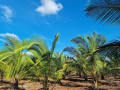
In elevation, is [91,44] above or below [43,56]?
above

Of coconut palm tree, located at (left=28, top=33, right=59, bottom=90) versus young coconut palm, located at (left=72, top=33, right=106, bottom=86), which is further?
young coconut palm, located at (left=72, top=33, right=106, bottom=86)

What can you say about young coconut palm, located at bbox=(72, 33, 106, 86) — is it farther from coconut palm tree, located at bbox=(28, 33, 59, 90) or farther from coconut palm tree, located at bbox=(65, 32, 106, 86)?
coconut palm tree, located at bbox=(28, 33, 59, 90)

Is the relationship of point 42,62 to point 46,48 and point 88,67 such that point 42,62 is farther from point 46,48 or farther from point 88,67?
point 88,67

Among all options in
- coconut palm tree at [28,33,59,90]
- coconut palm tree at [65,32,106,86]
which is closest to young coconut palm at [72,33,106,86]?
coconut palm tree at [65,32,106,86]

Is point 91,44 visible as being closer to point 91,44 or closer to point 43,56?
point 91,44

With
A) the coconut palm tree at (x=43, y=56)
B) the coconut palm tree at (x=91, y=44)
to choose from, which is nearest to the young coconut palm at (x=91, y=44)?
the coconut palm tree at (x=91, y=44)

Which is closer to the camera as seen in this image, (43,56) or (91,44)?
(43,56)

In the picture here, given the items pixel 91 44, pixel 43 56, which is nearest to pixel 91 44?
pixel 91 44

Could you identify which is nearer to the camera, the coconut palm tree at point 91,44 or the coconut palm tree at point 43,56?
the coconut palm tree at point 43,56

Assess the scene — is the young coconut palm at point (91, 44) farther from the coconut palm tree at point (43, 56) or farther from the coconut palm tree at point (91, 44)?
the coconut palm tree at point (43, 56)

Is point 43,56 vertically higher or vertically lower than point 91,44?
lower

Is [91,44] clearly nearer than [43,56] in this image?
No

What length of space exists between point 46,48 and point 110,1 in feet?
9.00

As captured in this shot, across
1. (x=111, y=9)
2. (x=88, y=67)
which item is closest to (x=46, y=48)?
(x=111, y=9)
